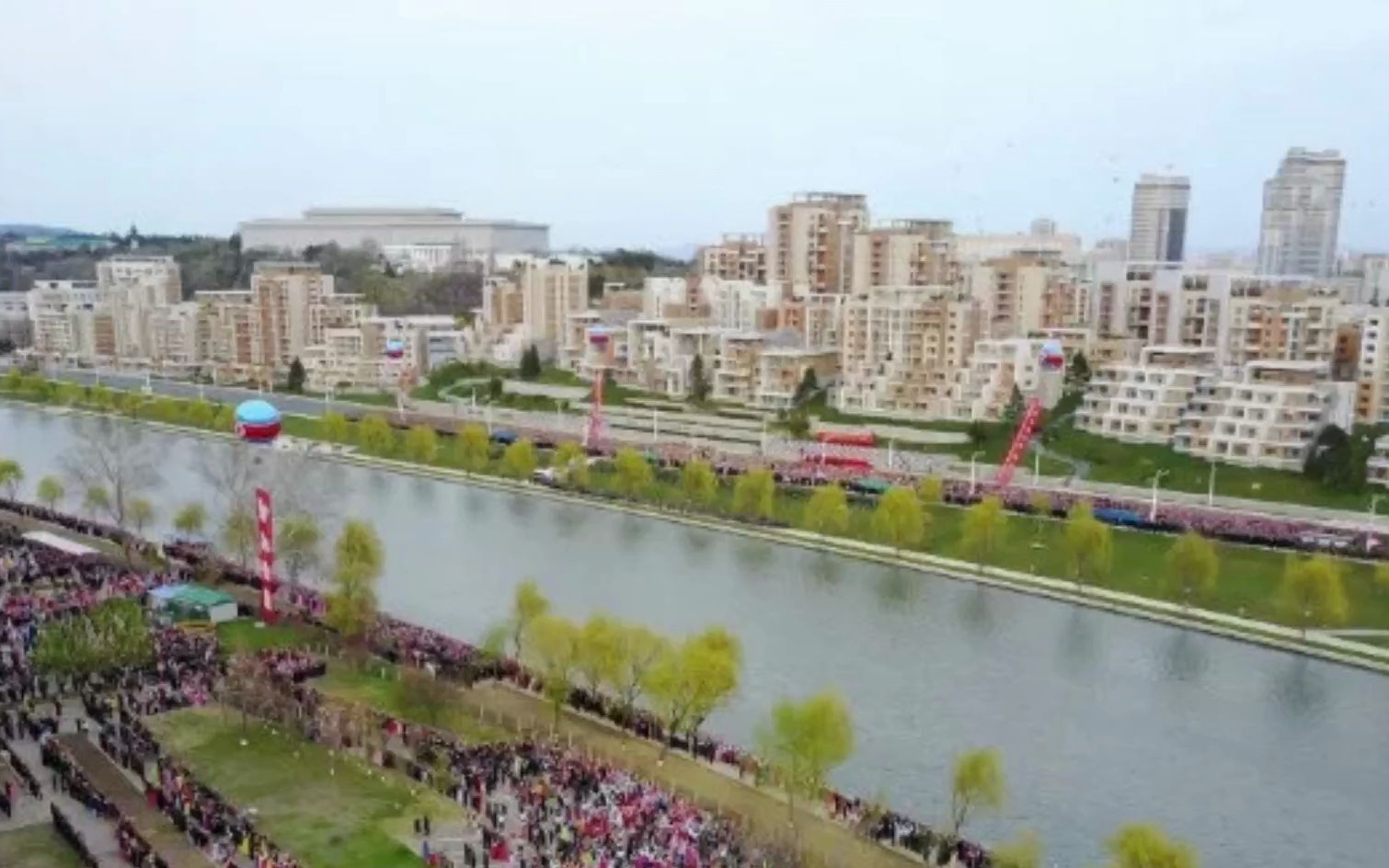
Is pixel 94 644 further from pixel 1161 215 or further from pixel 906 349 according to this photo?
pixel 1161 215

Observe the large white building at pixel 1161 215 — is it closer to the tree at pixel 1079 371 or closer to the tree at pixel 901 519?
the tree at pixel 1079 371

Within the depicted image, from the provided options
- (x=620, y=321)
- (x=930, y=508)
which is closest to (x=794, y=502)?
(x=930, y=508)

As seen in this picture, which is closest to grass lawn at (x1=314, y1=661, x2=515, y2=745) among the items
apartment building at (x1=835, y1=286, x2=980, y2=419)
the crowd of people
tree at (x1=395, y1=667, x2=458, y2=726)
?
tree at (x1=395, y1=667, x2=458, y2=726)

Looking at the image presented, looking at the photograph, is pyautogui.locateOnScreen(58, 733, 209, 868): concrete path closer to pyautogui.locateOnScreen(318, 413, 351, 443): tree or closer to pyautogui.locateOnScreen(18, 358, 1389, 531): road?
pyautogui.locateOnScreen(18, 358, 1389, 531): road

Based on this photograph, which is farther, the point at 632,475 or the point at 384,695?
the point at 632,475

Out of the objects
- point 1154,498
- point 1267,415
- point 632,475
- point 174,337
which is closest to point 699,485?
point 632,475

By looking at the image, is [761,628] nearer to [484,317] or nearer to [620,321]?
[620,321]
